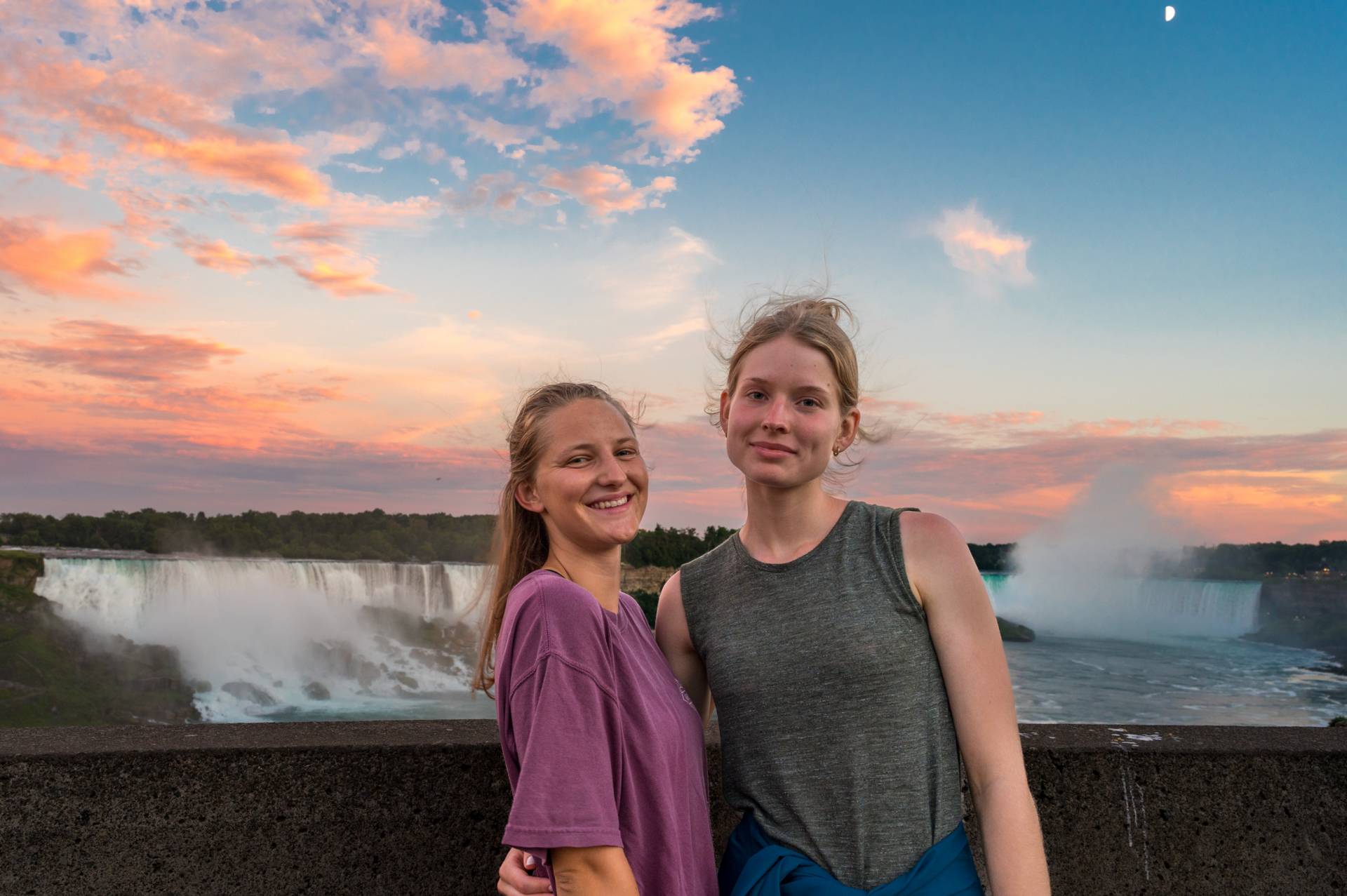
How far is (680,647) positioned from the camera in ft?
8.55

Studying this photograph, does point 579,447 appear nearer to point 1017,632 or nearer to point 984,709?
point 984,709

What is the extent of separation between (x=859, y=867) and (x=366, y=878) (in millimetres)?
1585

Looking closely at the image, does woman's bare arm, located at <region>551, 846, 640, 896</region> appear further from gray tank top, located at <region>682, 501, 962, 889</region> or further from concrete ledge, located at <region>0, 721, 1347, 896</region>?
concrete ledge, located at <region>0, 721, 1347, 896</region>

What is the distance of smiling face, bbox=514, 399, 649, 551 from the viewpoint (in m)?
2.29

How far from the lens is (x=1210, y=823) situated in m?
3.23

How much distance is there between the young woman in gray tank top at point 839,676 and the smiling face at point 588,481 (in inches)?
11.5

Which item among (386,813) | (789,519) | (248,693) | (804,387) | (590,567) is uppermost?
(804,387)

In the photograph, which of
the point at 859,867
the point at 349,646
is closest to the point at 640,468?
the point at 859,867

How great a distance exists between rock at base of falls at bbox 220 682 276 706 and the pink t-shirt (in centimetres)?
6428

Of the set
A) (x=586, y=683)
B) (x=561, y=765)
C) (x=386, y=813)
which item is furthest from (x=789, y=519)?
(x=386, y=813)

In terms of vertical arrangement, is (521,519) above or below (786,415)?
below

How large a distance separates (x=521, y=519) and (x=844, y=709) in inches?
35.6

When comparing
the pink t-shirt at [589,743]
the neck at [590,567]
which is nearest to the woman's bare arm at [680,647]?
the neck at [590,567]

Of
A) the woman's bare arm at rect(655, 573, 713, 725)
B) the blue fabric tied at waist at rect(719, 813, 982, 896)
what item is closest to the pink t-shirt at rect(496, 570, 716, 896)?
the blue fabric tied at waist at rect(719, 813, 982, 896)
